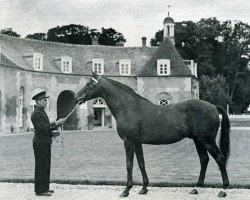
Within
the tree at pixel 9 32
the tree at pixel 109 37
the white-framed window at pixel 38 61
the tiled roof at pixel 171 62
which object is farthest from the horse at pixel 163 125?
the tree at pixel 9 32

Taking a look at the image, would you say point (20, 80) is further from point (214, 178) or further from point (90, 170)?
point (214, 178)

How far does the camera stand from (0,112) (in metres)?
31.9

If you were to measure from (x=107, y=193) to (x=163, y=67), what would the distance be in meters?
33.3

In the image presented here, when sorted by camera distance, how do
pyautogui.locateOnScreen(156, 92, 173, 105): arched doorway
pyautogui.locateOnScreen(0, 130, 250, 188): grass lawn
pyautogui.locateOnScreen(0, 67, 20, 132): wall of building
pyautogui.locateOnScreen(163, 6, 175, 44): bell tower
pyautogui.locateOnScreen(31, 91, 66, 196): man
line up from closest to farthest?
pyautogui.locateOnScreen(31, 91, 66, 196): man → pyautogui.locateOnScreen(0, 130, 250, 188): grass lawn → pyautogui.locateOnScreen(0, 67, 20, 132): wall of building → pyautogui.locateOnScreen(156, 92, 173, 105): arched doorway → pyautogui.locateOnScreen(163, 6, 175, 44): bell tower

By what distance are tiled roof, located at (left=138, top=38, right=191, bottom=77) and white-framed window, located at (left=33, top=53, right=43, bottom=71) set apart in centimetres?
944

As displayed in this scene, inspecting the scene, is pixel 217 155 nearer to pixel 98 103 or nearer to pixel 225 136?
pixel 225 136

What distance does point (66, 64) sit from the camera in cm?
4122

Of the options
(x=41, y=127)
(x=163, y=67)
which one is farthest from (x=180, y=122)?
Answer: (x=163, y=67)

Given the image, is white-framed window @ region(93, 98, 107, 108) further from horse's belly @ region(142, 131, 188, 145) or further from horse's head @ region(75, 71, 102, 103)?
horse's belly @ region(142, 131, 188, 145)

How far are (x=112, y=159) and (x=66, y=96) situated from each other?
97.0 feet

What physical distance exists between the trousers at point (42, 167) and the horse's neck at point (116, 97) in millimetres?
1505

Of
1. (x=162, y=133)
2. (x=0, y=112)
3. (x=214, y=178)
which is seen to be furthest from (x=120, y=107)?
(x=0, y=112)

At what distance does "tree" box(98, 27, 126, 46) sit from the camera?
220ft

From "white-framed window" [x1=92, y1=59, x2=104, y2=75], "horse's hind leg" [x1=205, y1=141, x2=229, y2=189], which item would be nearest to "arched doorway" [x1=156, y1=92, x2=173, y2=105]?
"white-framed window" [x1=92, y1=59, x2=104, y2=75]
